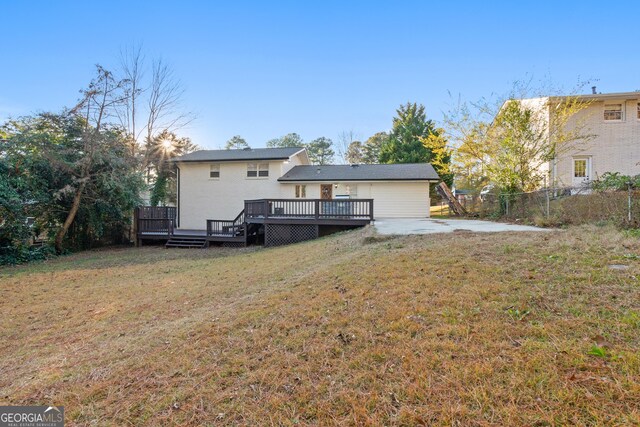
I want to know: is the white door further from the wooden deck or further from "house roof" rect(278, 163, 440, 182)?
the wooden deck

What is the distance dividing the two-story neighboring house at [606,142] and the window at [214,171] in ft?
61.0

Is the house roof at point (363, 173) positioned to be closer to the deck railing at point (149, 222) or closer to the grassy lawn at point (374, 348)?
the deck railing at point (149, 222)

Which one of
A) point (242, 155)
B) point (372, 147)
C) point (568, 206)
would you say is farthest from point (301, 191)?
point (372, 147)

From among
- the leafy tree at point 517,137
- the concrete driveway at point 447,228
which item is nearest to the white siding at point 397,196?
the leafy tree at point 517,137

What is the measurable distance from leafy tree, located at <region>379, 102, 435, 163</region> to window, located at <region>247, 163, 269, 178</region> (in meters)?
14.9

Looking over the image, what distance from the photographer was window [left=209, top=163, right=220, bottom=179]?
761 inches

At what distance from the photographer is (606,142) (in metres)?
15.8

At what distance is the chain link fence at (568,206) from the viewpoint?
25.6 feet

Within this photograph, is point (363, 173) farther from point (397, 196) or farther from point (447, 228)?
point (447, 228)

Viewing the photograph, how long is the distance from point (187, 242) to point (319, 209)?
7062 millimetres

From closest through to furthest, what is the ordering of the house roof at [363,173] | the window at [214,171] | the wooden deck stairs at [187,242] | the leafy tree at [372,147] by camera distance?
the wooden deck stairs at [187,242]
the house roof at [363,173]
the window at [214,171]
the leafy tree at [372,147]

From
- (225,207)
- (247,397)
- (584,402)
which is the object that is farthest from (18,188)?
(584,402)

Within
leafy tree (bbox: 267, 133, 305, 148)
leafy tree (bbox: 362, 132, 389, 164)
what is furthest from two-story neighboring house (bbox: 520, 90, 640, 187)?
leafy tree (bbox: 267, 133, 305, 148)

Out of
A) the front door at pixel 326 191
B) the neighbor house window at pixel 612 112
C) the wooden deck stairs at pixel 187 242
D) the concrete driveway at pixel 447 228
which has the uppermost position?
the neighbor house window at pixel 612 112
